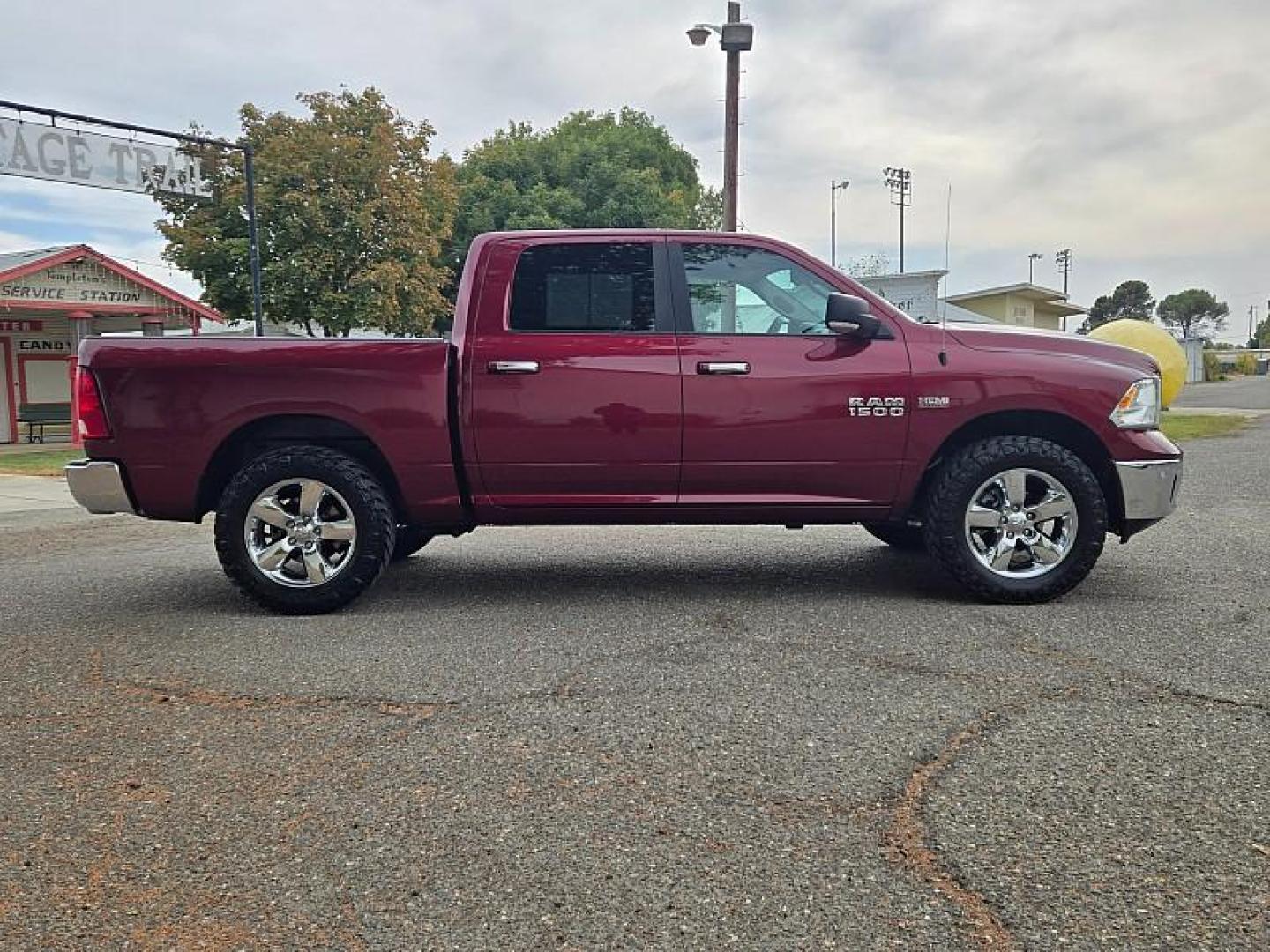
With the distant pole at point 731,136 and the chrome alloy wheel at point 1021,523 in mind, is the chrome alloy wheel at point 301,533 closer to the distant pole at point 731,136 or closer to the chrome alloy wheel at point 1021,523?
the chrome alloy wheel at point 1021,523

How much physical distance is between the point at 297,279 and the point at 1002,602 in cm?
2108

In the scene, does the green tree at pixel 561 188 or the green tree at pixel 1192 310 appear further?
the green tree at pixel 1192 310

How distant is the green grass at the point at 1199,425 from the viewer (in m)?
17.6

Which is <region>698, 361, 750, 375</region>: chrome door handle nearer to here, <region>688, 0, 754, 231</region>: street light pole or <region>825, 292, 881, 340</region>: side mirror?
<region>825, 292, 881, 340</region>: side mirror

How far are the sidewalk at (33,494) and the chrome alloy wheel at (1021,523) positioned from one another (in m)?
9.31

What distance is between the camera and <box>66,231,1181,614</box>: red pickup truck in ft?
16.3

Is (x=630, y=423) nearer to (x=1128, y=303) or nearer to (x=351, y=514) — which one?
(x=351, y=514)

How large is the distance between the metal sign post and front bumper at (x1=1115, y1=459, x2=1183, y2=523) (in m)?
12.7

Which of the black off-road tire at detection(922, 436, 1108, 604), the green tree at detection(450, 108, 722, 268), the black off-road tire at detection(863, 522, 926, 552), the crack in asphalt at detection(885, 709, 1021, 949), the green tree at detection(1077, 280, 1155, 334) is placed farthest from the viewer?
the green tree at detection(1077, 280, 1155, 334)

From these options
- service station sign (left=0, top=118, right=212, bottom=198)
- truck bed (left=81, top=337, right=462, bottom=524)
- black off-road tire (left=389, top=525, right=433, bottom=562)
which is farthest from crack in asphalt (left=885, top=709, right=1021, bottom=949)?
service station sign (left=0, top=118, right=212, bottom=198)

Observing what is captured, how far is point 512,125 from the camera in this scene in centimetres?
4609

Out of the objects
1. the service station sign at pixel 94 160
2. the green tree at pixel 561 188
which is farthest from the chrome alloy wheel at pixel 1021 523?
the green tree at pixel 561 188

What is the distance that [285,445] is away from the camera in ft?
16.9

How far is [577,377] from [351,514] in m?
1.33
